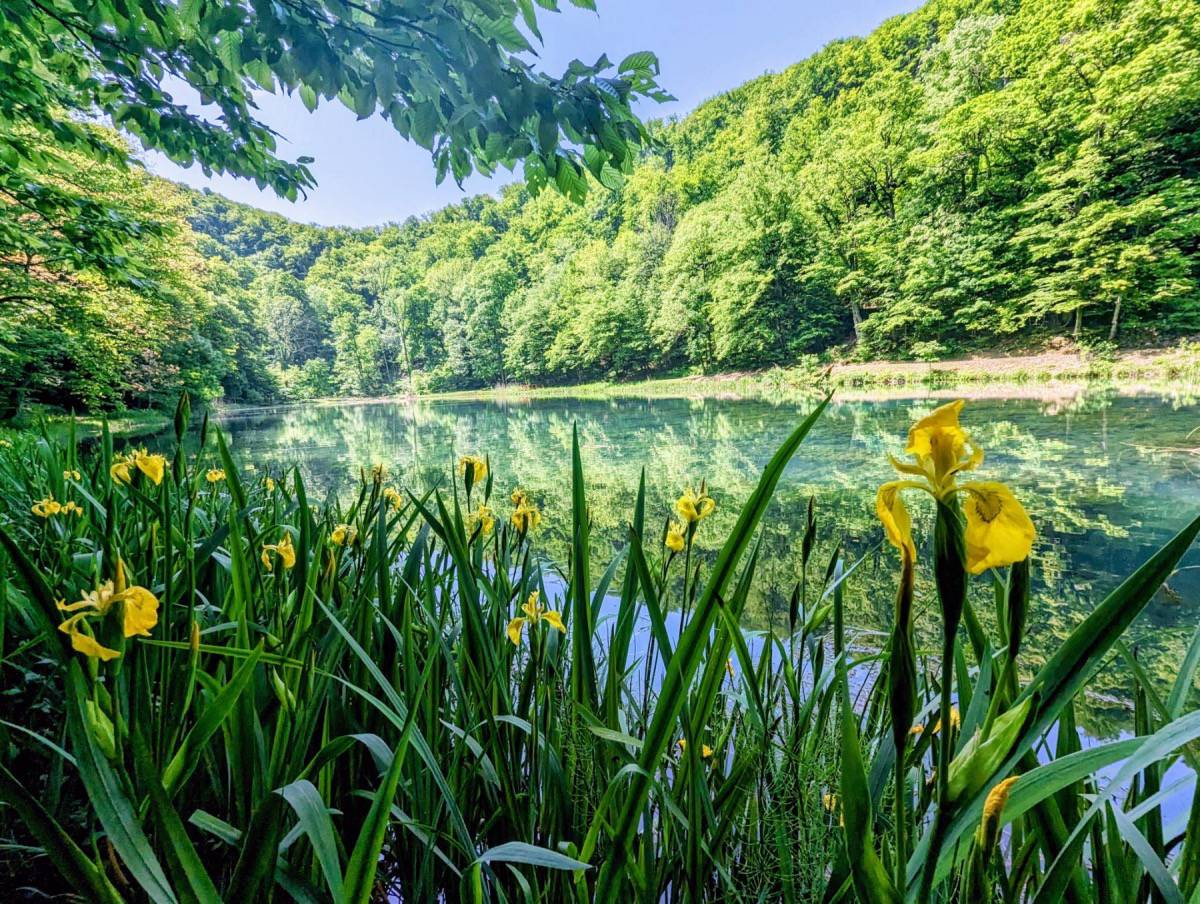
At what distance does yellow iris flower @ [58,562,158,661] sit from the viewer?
1.16 feet

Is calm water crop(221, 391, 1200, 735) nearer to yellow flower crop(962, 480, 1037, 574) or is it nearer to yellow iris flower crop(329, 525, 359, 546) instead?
yellow flower crop(962, 480, 1037, 574)

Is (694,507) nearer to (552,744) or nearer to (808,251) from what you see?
(552,744)

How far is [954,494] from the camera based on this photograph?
29 centimetres

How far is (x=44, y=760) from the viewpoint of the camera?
0.84 metres

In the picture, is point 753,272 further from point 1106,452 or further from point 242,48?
point 242,48

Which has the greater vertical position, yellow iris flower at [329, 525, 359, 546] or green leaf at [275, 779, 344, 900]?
yellow iris flower at [329, 525, 359, 546]

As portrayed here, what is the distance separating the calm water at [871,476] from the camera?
2598 mm

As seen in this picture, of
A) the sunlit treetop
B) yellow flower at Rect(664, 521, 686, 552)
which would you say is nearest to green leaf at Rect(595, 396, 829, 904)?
yellow flower at Rect(664, 521, 686, 552)

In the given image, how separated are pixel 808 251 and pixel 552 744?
23204mm

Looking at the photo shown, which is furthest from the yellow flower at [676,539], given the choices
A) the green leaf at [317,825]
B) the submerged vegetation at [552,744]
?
the green leaf at [317,825]

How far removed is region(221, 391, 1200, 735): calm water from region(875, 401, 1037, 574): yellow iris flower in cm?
50

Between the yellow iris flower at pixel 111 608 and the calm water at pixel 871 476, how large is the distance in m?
0.73

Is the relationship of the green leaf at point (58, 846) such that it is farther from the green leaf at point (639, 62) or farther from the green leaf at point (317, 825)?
the green leaf at point (639, 62)

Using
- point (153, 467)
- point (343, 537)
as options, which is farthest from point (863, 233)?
point (153, 467)
